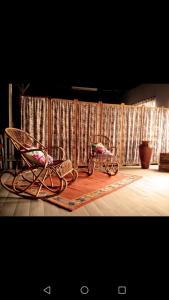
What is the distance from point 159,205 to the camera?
2629mm

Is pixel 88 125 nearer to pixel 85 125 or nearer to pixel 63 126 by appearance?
pixel 85 125

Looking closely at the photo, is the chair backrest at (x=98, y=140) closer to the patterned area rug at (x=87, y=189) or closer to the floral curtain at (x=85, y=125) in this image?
the floral curtain at (x=85, y=125)

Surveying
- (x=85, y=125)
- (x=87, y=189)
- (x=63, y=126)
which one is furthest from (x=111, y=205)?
(x=85, y=125)

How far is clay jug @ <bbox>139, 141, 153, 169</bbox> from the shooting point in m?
5.28

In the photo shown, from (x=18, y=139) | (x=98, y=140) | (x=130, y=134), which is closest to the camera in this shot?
(x=18, y=139)

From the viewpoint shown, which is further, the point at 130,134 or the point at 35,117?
the point at 130,134

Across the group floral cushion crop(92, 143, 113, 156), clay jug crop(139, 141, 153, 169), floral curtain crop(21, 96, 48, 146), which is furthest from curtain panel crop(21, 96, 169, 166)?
floral cushion crop(92, 143, 113, 156)

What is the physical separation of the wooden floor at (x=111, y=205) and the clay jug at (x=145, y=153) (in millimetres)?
2004

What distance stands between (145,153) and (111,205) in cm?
305

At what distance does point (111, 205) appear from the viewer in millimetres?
2576

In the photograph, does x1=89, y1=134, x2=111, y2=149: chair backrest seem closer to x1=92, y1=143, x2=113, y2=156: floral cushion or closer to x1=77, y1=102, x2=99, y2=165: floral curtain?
x1=77, y1=102, x2=99, y2=165: floral curtain
